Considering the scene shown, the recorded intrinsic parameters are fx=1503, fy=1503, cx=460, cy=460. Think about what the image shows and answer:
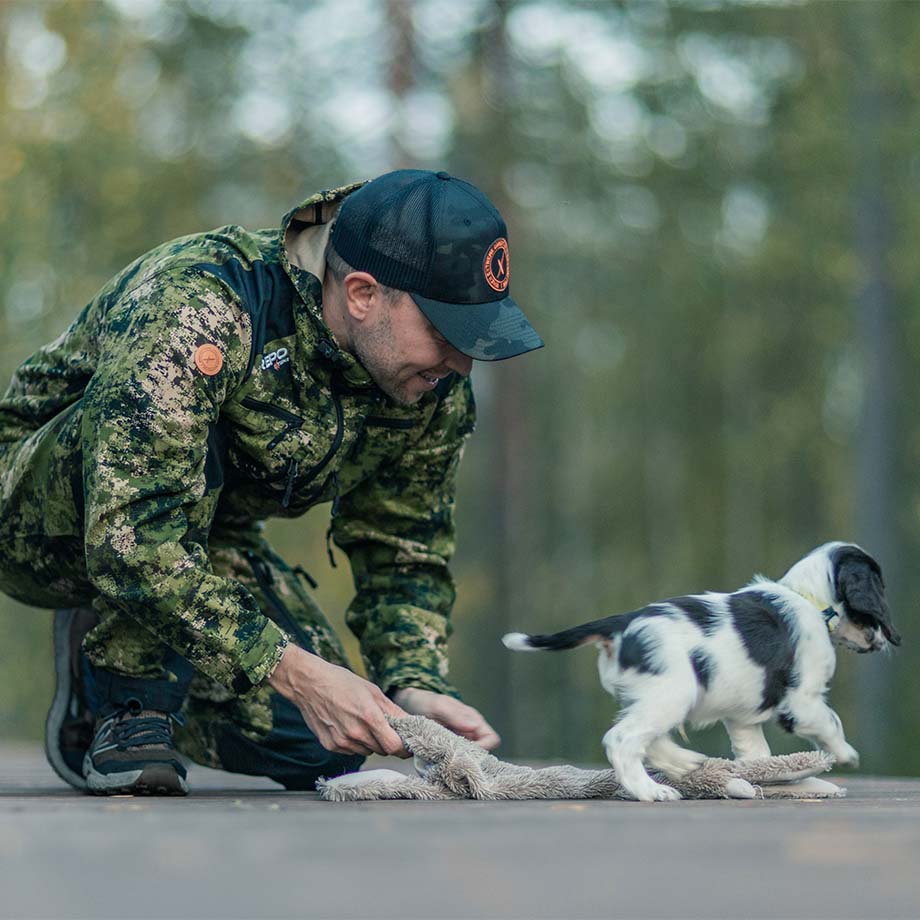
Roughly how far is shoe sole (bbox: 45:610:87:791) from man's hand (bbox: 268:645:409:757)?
1167mm

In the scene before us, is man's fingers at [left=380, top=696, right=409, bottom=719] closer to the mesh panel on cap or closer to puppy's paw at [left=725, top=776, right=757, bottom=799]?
puppy's paw at [left=725, top=776, right=757, bottom=799]

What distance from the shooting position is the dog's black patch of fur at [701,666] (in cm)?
438

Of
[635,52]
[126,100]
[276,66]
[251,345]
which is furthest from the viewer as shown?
[635,52]

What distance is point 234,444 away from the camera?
193 inches

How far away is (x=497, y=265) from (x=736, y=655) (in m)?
1.41

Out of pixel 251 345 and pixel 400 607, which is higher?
pixel 251 345

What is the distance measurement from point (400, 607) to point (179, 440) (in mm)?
1316

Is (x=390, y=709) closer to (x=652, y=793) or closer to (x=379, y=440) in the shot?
(x=652, y=793)

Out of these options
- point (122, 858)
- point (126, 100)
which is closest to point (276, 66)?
point (126, 100)

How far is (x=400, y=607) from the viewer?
5.39 m

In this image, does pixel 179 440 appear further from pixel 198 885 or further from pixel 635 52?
pixel 635 52

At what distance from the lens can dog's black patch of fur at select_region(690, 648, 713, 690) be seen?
14.4ft

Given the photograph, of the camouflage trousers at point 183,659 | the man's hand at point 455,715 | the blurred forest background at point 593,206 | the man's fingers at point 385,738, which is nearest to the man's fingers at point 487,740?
the man's hand at point 455,715

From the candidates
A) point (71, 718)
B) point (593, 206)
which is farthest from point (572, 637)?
point (593, 206)
